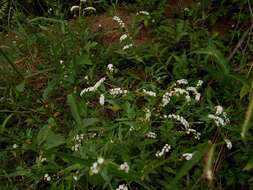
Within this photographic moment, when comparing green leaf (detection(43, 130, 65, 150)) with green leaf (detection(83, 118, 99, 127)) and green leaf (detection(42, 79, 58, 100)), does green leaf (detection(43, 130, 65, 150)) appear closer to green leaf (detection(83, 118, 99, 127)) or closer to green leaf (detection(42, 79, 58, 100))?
green leaf (detection(83, 118, 99, 127))

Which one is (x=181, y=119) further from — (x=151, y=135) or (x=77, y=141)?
(x=77, y=141)

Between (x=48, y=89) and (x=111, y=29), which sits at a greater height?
(x=48, y=89)

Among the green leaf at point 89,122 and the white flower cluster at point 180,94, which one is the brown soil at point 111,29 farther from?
the green leaf at point 89,122

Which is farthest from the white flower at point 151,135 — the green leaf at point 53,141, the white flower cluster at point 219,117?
the green leaf at point 53,141

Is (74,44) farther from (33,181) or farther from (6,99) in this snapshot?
(33,181)

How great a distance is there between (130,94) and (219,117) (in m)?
0.67

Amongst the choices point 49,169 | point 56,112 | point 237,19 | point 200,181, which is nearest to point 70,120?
point 56,112

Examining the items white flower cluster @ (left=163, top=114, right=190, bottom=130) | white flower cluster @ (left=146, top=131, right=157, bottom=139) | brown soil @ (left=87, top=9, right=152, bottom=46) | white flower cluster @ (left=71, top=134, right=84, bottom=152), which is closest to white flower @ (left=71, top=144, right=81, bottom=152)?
white flower cluster @ (left=71, top=134, right=84, bottom=152)

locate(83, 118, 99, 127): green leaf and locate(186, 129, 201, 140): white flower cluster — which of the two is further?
locate(186, 129, 201, 140): white flower cluster

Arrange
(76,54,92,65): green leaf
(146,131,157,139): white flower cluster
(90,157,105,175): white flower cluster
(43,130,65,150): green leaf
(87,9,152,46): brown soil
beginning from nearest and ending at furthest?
(90,157,105,175): white flower cluster → (43,130,65,150): green leaf → (146,131,157,139): white flower cluster → (76,54,92,65): green leaf → (87,9,152,46): brown soil

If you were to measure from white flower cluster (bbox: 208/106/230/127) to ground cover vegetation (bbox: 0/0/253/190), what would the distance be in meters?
0.01

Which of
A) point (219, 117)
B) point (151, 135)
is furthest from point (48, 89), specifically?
point (219, 117)

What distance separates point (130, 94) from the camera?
10.0 feet

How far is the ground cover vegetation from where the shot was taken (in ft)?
8.50
